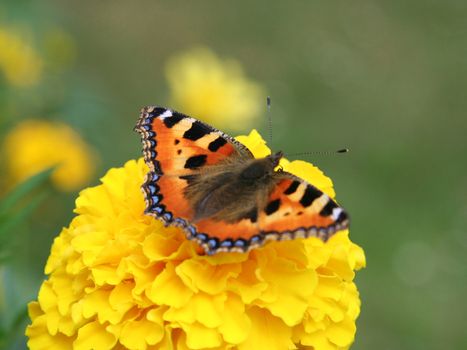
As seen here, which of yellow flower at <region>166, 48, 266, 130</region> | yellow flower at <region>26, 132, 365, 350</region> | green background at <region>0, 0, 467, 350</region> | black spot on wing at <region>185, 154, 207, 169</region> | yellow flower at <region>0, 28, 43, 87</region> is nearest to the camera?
yellow flower at <region>26, 132, 365, 350</region>

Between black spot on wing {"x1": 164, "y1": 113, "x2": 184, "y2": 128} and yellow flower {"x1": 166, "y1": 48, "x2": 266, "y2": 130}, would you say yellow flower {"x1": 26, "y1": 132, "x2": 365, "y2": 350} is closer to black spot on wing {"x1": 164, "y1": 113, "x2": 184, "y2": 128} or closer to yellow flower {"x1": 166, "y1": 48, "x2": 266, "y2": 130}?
black spot on wing {"x1": 164, "y1": 113, "x2": 184, "y2": 128}

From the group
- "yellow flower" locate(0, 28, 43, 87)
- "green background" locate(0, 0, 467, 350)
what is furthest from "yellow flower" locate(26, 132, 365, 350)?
"yellow flower" locate(0, 28, 43, 87)

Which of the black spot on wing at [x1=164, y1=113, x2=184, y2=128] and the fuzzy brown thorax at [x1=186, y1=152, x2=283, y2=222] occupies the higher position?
the black spot on wing at [x1=164, y1=113, x2=184, y2=128]

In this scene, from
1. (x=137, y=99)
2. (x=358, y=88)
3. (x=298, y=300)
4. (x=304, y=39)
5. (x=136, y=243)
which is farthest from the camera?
(x=304, y=39)

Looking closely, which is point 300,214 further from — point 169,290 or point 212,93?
point 212,93

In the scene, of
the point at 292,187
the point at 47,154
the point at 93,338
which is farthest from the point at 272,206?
the point at 47,154

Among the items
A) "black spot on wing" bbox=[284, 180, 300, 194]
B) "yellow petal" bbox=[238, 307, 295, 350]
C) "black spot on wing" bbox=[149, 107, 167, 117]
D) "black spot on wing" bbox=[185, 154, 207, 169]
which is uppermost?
"black spot on wing" bbox=[149, 107, 167, 117]

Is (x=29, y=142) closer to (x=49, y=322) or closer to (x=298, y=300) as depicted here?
(x=49, y=322)

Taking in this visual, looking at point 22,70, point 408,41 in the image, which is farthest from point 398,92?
point 22,70
